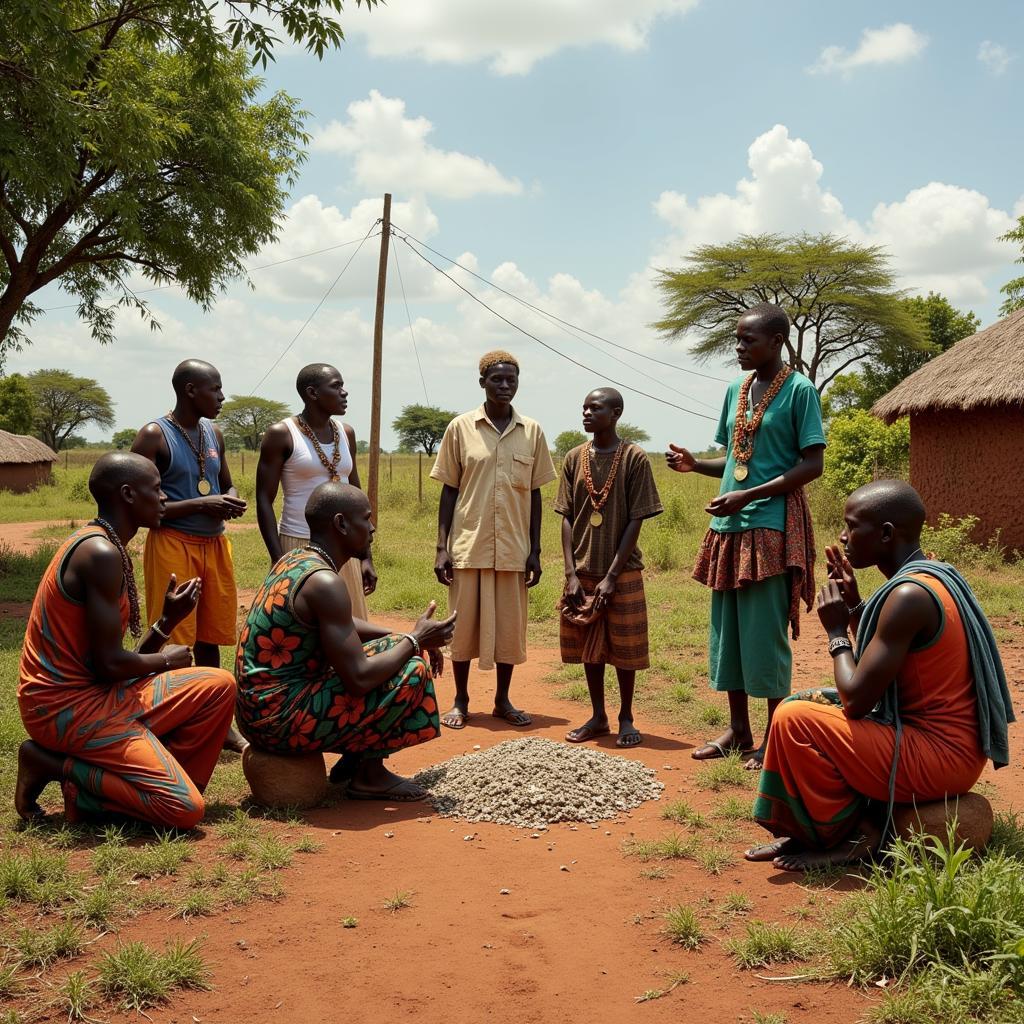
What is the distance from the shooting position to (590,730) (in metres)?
5.34

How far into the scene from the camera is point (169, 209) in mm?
11305

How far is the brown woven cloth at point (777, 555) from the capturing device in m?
4.66

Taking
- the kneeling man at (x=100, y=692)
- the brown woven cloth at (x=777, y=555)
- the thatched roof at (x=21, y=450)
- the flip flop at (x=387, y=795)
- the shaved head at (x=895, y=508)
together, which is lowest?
the flip flop at (x=387, y=795)

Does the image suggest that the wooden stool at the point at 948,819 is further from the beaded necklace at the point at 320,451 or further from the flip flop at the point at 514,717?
the beaded necklace at the point at 320,451

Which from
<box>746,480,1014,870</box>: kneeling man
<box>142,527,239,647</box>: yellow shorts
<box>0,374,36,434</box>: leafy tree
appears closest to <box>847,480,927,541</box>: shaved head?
<box>746,480,1014,870</box>: kneeling man

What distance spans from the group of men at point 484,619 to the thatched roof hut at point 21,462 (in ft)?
76.2

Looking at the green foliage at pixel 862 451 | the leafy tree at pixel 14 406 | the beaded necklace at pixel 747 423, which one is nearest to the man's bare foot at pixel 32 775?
the beaded necklace at pixel 747 423

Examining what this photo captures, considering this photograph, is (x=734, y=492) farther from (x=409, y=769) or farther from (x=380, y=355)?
(x=380, y=355)

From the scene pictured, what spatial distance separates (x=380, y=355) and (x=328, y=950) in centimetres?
1136

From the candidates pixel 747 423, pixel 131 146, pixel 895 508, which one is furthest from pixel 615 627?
pixel 131 146

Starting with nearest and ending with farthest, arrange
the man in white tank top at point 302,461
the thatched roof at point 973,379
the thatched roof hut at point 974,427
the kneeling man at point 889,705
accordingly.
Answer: the kneeling man at point 889,705 < the man in white tank top at point 302,461 < the thatched roof at point 973,379 < the thatched roof hut at point 974,427

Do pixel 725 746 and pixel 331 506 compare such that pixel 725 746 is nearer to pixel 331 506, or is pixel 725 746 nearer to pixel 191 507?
pixel 331 506

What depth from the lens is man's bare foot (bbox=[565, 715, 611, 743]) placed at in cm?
528

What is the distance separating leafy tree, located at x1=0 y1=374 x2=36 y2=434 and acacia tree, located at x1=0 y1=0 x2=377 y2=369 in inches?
1048
